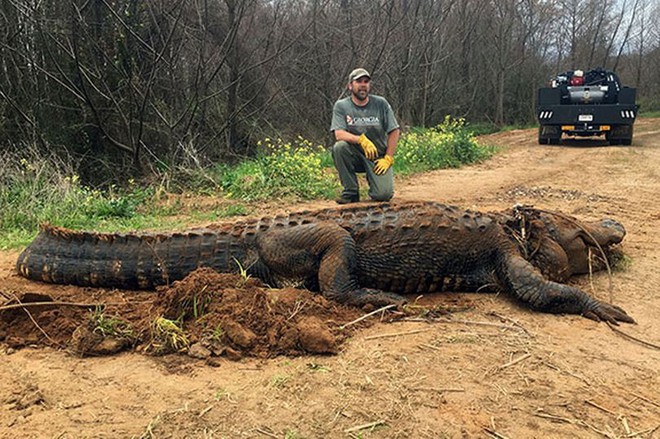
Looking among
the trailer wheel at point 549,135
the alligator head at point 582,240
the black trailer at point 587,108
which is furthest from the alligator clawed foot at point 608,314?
the trailer wheel at point 549,135

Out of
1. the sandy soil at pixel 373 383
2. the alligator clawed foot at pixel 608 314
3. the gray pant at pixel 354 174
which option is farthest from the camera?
the gray pant at pixel 354 174

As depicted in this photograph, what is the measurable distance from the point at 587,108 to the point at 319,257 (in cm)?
1499

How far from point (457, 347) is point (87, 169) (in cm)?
904

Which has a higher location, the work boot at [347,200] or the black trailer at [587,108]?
the black trailer at [587,108]

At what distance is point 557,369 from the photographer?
2.63m

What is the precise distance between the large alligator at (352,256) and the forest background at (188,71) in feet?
18.1

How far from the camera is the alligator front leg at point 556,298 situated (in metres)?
3.40

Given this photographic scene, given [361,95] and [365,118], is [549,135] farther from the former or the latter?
[361,95]

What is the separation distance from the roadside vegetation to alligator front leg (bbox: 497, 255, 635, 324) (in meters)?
3.86

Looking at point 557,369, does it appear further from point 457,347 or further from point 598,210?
point 598,210

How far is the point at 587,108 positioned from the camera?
15766 mm

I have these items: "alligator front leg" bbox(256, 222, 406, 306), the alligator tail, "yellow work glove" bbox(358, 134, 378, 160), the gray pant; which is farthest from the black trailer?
the alligator tail

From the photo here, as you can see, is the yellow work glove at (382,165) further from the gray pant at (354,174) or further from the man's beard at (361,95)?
the man's beard at (361,95)

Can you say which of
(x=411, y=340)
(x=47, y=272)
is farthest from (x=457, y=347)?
(x=47, y=272)
